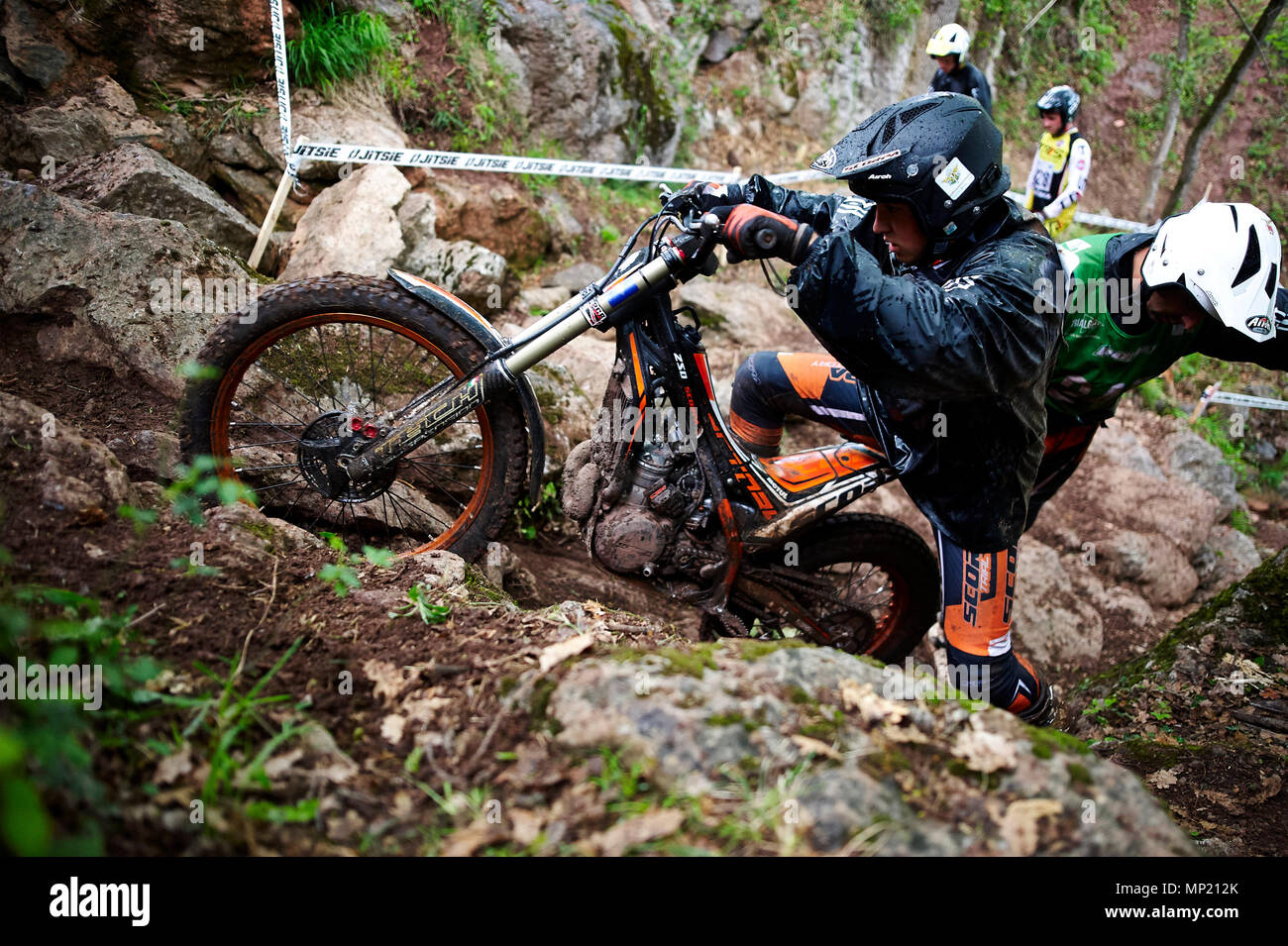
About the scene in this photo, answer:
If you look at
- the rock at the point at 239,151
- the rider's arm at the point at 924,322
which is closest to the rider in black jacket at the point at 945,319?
the rider's arm at the point at 924,322

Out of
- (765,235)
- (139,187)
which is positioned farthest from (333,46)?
(765,235)

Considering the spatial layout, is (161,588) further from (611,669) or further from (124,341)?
(124,341)

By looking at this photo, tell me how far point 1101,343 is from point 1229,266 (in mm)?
477

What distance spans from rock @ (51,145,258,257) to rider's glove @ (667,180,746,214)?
261 cm

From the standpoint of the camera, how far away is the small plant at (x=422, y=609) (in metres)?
2.11

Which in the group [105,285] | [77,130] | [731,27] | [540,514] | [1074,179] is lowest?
[540,514]

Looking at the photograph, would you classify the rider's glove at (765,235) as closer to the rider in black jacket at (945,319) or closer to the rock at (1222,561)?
the rider in black jacket at (945,319)

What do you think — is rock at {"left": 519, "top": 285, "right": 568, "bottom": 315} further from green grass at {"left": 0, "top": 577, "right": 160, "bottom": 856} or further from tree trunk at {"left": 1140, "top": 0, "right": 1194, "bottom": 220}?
tree trunk at {"left": 1140, "top": 0, "right": 1194, "bottom": 220}

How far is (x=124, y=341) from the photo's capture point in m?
3.20

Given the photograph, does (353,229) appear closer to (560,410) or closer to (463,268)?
(463,268)

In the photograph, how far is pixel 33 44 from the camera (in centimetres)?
442

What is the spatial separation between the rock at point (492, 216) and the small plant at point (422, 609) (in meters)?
4.07

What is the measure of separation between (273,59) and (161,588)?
4.84 meters

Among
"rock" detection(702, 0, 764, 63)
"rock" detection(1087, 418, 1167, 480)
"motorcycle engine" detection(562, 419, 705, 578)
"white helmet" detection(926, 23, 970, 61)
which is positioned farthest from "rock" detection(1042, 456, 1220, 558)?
"rock" detection(702, 0, 764, 63)
